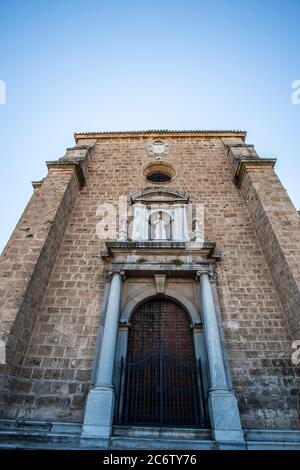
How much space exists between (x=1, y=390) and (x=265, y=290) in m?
5.53

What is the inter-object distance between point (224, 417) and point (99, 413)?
1966 millimetres

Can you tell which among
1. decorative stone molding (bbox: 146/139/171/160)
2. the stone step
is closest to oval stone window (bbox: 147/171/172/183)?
decorative stone molding (bbox: 146/139/171/160)

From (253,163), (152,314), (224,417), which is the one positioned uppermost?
(253,163)

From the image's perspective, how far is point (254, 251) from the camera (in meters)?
6.68

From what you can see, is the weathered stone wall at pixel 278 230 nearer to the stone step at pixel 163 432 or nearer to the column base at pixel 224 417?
the column base at pixel 224 417

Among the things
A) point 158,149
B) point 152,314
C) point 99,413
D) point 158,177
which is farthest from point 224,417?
point 158,149

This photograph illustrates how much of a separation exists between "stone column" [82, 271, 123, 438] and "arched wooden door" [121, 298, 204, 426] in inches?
18.1

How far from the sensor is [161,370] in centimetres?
468

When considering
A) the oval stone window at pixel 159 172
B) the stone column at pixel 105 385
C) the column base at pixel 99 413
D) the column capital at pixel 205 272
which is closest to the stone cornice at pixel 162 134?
the oval stone window at pixel 159 172

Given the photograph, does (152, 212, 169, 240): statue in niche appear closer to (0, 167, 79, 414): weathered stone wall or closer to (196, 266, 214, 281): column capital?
(196, 266, 214, 281): column capital

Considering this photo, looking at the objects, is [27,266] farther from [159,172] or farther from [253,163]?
[253,163]

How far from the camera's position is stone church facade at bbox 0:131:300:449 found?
4230 mm
